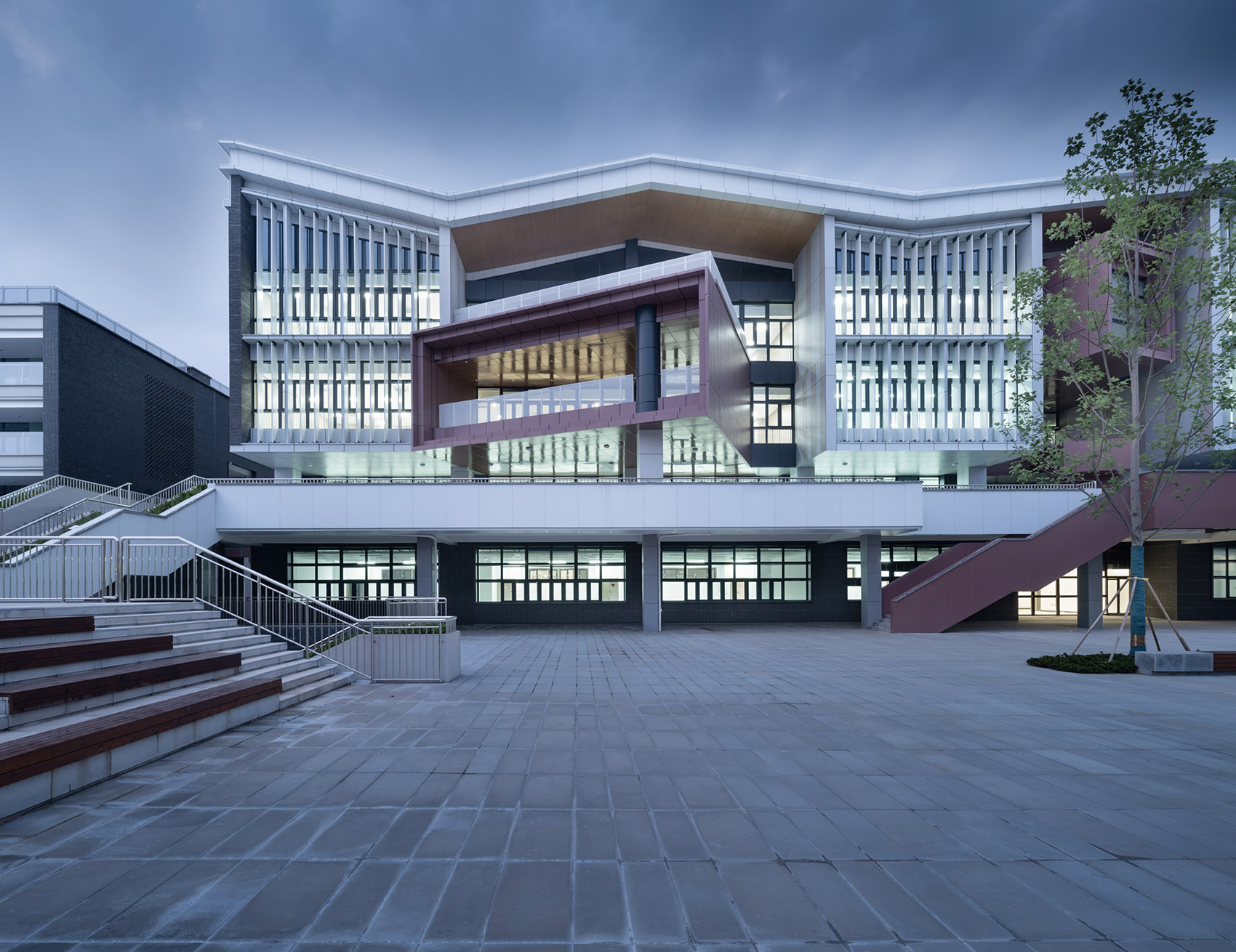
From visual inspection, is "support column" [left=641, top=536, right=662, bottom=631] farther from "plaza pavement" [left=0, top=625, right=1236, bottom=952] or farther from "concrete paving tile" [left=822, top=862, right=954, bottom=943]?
"concrete paving tile" [left=822, top=862, right=954, bottom=943]

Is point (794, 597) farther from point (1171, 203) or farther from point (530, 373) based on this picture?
point (1171, 203)

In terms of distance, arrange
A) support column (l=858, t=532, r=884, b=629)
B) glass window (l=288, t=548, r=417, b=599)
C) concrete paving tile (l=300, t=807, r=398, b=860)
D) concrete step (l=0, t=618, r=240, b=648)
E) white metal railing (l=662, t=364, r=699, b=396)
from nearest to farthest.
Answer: concrete paving tile (l=300, t=807, r=398, b=860) < concrete step (l=0, t=618, r=240, b=648) < white metal railing (l=662, t=364, r=699, b=396) < support column (l=858, t=532, r=884, b=629) < glass window (l=288, t=548, r=417, b=599)

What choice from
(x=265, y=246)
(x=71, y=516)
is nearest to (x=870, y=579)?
(x=71, y=516)

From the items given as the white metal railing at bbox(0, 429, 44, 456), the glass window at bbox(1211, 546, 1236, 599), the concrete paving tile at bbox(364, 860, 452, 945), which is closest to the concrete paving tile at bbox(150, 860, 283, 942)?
the concrete paving tile at bbox(364, 860, 452, 945)

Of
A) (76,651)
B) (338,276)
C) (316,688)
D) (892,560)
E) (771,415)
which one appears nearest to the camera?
(76,651)

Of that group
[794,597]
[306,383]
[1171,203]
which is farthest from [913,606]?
[306,383]

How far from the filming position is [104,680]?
786cm

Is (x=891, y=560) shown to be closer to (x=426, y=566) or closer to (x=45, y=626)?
(x=426, y=566)

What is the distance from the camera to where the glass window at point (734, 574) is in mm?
31234

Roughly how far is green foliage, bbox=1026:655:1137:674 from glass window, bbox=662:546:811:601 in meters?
15.4

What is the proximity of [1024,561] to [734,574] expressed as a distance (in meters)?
12.5

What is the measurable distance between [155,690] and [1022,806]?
1117cm

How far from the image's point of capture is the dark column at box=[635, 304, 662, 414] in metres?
26.1

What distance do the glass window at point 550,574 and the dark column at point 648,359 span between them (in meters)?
8.60
